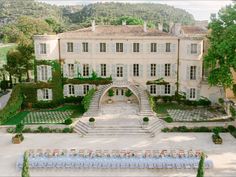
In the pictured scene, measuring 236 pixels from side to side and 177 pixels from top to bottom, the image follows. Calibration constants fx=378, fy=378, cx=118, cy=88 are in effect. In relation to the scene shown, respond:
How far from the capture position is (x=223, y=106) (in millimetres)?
42875

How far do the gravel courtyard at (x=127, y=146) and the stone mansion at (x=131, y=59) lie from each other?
35.2ft

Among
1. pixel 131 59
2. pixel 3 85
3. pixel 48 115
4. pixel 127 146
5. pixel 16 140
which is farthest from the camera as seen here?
pixel 3 85

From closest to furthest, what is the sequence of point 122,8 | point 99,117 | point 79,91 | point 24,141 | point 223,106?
point 24,141, point 99,117, point 223,106, point 79,91, point 122,8

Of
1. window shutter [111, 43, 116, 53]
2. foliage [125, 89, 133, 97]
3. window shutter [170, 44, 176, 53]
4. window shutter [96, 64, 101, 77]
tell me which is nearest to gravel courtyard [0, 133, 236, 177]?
foliage [125, 89, 133, 97]

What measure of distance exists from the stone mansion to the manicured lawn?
255 centimetres

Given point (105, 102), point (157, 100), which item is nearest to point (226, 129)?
point (157, 100)

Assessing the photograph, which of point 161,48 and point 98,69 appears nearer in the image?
point 161,48

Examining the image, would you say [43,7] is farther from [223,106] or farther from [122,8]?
[223,106]

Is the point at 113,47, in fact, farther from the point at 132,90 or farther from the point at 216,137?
the point at 216,137

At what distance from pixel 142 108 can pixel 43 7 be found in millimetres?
130663

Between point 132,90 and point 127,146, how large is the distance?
12102 millimetres

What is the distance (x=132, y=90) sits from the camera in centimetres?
4316

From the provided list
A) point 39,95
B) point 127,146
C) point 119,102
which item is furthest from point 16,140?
point 119,102

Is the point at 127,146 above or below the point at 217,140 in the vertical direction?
below
